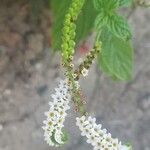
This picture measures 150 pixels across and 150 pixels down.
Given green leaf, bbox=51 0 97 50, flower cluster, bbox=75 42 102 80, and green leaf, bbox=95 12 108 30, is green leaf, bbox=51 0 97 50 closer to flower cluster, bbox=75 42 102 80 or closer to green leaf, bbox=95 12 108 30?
green leaf, bbox=95 12 108 30

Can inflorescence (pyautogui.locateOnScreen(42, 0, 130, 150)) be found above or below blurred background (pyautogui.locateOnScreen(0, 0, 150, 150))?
below

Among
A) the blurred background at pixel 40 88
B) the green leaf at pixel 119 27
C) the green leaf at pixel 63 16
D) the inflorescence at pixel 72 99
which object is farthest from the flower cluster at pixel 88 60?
the blurred background at pixel 40 88

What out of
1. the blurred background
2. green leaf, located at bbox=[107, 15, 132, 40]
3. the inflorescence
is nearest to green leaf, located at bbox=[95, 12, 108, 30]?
green leaf, located at bbox=[107, 15, 132, 40]

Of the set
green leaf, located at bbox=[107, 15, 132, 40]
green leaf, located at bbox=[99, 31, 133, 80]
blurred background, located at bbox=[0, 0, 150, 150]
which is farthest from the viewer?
blurred background, located at bbox=[0, 0, 150, 150]

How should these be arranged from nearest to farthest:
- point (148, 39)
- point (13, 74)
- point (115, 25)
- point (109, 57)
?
1. point (115, 25)
2. point (109, 57)
3. point (13, 74)
4. point (148, 39)

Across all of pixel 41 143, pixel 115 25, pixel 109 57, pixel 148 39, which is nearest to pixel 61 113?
pixel 115 25

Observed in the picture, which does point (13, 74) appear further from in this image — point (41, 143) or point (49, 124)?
point (49, 124)

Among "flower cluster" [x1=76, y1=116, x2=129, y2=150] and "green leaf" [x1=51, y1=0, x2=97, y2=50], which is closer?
"flower cluster" [x1=76, y1=116, x2=129, y2=150]
